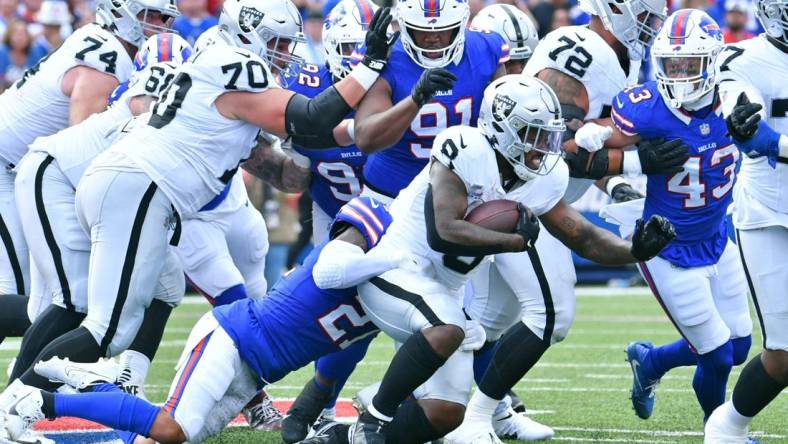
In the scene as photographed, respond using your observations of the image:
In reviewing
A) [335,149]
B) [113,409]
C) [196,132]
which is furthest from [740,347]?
[113,409]

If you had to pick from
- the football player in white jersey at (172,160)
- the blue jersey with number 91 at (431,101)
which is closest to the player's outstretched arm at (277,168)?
the blue jersey with number 91 at (431,101)

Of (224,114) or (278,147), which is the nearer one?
(224,114)

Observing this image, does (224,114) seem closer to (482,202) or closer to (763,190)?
(482,202)

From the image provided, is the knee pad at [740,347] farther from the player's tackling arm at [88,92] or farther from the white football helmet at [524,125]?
the player's tackling arm at [88,92]

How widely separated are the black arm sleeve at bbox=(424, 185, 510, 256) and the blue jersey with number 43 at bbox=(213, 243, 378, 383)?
369 mm

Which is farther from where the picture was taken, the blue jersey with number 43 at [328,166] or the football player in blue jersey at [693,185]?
the blue jersey with number 43 at [328,166]

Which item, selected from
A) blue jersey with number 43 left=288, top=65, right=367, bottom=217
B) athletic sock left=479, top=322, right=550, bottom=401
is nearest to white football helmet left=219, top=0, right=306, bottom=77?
blue jersey with number 43 left=288, top=65, right=367, bottom=217

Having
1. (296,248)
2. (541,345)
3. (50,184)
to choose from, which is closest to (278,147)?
(50,184)

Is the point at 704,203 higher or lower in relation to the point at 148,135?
lower

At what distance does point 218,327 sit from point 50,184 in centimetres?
130

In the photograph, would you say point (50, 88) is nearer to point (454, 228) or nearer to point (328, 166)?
point (328, 166)

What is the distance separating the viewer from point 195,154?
532cm

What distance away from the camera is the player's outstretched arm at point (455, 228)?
4855 mm

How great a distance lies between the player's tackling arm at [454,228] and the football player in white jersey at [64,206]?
139 centimetres
